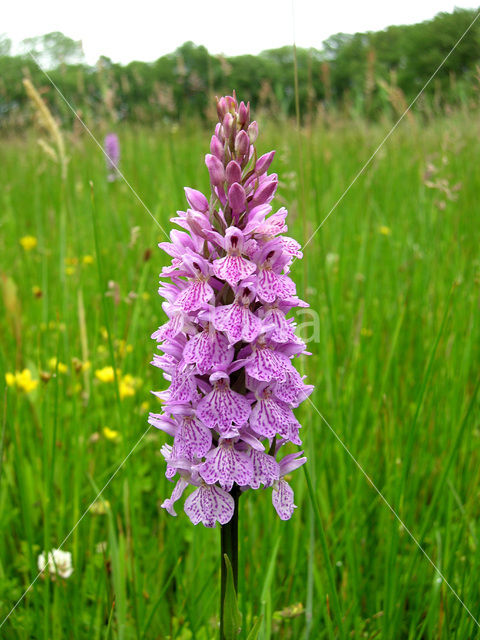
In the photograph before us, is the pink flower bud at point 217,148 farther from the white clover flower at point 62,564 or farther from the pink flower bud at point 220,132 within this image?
the white clover flower at point 62,564

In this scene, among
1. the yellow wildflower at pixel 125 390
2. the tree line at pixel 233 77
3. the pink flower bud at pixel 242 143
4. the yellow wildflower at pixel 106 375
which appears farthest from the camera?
the tree line at pixel 233 77

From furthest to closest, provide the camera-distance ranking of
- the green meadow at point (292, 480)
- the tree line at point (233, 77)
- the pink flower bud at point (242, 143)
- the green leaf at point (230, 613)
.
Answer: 1. the tree line at point (233, 77)
2. the green meadow at point (292, 480)
3. the pink flower bud at point (242, 143)
4. the green leaf at point (230, 613)

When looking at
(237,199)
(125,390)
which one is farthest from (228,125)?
(125,390)

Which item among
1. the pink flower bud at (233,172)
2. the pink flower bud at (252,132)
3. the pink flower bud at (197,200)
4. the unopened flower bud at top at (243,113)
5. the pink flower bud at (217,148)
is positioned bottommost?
the pink flower bud at (197,200)

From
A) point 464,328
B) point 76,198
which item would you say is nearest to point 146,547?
point 464,328

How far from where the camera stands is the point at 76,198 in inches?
207

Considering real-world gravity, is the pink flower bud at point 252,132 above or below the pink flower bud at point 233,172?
above

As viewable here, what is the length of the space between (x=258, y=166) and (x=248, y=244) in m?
0.16

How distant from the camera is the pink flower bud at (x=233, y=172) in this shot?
946 mm

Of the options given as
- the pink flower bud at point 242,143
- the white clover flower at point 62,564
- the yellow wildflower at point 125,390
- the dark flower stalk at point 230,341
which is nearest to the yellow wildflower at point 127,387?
the yellow wildflower at point 125,390

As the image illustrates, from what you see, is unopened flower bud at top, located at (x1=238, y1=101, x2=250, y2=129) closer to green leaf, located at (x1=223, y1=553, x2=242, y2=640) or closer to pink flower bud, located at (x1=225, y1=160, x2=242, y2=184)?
pink flower bud, located at (x1=225, y1=160, x2=242, y2=184)

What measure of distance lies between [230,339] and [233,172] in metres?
0.30

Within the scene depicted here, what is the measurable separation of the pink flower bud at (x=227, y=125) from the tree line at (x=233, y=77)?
139cm

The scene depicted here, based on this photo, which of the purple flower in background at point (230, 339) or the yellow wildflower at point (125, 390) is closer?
the purple flower in background at point (230, 339)
